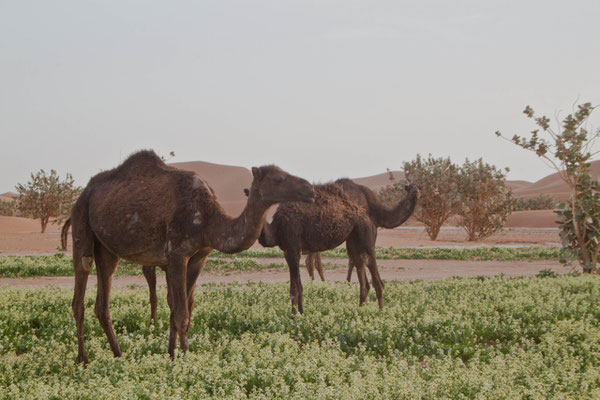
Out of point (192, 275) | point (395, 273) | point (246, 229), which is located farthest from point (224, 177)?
point (246, 229)

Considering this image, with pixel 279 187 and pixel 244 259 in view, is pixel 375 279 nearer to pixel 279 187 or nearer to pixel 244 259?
pixel 279 187

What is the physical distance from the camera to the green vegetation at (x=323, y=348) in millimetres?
5445

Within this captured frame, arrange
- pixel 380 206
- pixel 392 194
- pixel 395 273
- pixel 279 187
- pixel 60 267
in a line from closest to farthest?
1. pixel 279 187
2. pixel 380 206
3. pixel 60 267
4. pixel 395 273
5. pixel 392 194

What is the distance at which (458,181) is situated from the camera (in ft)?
133

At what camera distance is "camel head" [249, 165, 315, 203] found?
647cm

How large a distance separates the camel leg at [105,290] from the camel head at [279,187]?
250 centimetres

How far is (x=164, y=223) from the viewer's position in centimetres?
688

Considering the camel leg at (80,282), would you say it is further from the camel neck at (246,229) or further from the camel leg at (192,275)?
the camel neck at (246,229)

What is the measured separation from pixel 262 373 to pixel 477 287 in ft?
28.1

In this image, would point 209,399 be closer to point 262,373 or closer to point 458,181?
point 262,373

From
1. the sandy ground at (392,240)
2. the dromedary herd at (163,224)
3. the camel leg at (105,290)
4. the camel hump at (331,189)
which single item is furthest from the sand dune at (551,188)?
the camel leg at (105,290)

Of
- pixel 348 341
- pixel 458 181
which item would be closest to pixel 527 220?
pixel 458 181

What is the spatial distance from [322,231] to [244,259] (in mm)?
14074

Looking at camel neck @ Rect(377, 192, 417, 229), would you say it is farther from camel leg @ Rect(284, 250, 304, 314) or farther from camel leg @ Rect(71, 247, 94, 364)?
camel leg @ Rect(71, 247, 94, 364)
